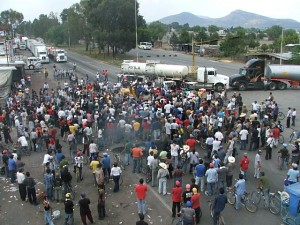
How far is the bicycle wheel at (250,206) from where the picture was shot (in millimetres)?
12922

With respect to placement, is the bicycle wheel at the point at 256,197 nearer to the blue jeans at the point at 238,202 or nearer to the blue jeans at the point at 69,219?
the blue jeans at the point at 238,202

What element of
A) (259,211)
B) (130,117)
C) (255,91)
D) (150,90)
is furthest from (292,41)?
(259,211)

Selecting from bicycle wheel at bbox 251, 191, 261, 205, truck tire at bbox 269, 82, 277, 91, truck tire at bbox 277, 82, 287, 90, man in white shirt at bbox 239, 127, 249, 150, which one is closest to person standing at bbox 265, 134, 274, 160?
man in white shirt at bbox 239, 127, 249, 150

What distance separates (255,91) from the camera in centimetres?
3684

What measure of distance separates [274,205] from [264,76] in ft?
86.2

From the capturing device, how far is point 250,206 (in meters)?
13.0

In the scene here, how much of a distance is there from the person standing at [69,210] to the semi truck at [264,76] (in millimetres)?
28199

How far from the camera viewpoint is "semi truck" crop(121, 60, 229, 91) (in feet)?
119

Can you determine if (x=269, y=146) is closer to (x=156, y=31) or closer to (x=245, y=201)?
(x=245, y=201)

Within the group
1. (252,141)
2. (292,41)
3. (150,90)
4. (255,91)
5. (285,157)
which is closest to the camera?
(285,157)

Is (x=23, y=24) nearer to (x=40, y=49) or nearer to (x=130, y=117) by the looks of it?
(x=40, y=49)

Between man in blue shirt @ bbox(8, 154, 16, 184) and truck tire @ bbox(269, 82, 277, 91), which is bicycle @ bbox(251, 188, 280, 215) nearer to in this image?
man in blue shirt @ bbox(8, 154, 16, 184)

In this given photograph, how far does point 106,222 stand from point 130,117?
10582mm

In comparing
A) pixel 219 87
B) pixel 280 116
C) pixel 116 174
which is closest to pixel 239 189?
pixel 116 174
